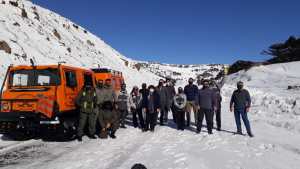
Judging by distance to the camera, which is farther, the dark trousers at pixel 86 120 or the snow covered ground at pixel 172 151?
the dark trousers at pixel 86 120

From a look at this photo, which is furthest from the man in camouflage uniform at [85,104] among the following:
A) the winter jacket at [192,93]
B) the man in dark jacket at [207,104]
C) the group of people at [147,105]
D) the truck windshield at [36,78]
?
the winter jacket at [192,93]

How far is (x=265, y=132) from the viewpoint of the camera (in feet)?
43.9

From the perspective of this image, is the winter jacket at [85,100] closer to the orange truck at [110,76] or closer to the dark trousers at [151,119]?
the dark trousers at [151,119]

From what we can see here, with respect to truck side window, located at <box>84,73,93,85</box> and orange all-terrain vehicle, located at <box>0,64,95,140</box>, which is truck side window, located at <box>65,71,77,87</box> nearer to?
orange all-terrain vehicle, located at <box>0,64,95,140</box>

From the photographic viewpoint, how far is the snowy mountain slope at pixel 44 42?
94.7 ft

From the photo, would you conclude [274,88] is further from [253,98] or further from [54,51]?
[54,51]

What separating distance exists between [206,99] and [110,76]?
19.7 ft

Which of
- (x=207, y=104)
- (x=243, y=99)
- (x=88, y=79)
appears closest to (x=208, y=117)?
(x=207, y=104)

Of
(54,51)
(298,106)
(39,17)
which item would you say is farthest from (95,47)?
(298,106)

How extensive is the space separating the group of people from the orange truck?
2.69 m

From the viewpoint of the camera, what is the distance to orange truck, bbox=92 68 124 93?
17208 millimetres

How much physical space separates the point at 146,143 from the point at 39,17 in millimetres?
35443

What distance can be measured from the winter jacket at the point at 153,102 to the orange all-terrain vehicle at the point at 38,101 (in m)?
3.23

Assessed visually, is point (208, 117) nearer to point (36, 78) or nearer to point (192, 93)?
point (192, 93)
